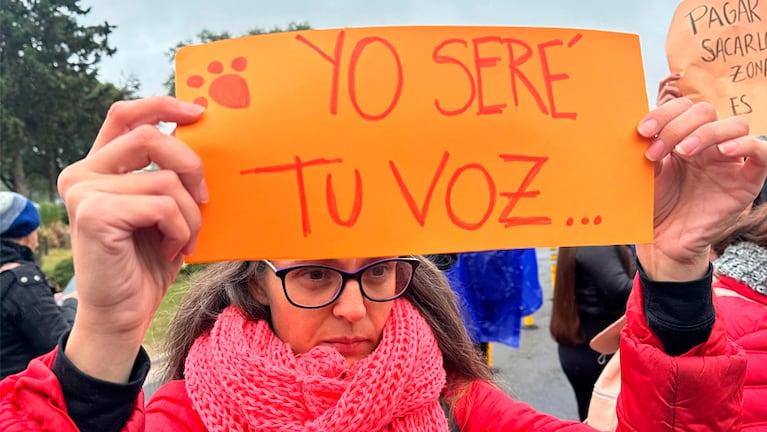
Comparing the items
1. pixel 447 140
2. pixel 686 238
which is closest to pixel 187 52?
pixel 447 140

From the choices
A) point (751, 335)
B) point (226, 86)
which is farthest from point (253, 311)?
point (751, 335)

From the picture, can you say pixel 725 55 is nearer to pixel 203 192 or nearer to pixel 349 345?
pixel 349 345

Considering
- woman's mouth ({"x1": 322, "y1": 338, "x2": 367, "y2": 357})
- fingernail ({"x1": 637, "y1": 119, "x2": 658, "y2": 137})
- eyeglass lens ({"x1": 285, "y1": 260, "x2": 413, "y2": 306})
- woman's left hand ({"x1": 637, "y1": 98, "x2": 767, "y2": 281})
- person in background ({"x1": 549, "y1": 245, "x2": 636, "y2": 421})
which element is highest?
fingernail ({"x1": 637, "y1": 119, "x2": 658, "y2": 137})

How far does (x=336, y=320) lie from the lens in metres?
1.30

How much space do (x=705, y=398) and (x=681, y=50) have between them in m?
1.36

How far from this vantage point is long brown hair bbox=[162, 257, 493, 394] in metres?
1.47

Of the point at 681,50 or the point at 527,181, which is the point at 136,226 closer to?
the point at 527,181

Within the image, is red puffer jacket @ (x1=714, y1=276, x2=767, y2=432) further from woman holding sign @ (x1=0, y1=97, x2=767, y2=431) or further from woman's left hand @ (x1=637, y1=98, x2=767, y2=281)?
woman's left hand @ (x1=637, y1=98, x2=767, y2=281)

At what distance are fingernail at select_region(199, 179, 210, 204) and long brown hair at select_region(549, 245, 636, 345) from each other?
2.84m

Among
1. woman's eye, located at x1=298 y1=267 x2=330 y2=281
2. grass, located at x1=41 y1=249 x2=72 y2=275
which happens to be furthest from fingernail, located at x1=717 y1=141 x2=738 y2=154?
grass, located at x1=41 y1=249 x2=72 y2=275

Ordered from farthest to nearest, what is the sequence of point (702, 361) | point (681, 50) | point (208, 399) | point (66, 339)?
point (681, 50) → point (208, 399) → point (702, 361) → point (66, 339)

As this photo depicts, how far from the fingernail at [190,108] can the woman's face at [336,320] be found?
1.44ft

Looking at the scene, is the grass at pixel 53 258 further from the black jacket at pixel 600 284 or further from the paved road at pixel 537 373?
the black jacket at pixel 600 284

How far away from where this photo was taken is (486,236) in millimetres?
1050
